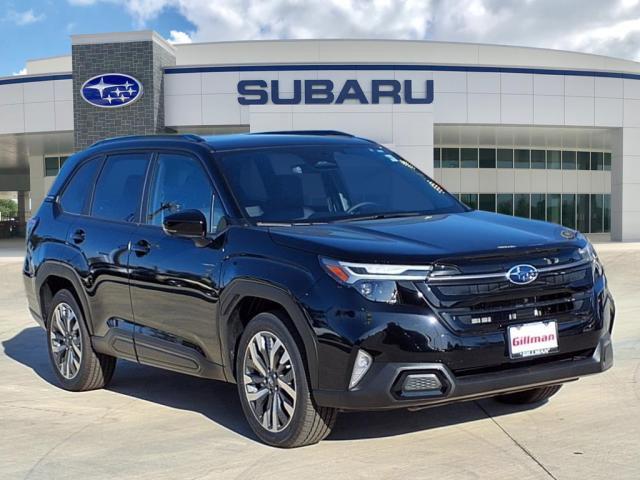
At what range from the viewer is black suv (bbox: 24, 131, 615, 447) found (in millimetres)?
4156

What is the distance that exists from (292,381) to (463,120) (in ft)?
82.2

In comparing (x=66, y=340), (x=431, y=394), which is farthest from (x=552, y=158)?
Result: (x=431, y=394)

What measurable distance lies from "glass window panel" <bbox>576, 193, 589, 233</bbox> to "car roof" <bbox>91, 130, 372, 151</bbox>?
34279 mm

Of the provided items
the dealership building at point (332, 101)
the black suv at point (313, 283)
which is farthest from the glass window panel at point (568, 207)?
the black suv at point (313, 283)

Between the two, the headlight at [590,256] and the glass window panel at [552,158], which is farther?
the glass window panel at [552,158]

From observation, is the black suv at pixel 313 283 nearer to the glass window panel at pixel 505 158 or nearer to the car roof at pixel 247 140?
the car roof at pixel 247 140

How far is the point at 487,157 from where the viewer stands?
3703cm

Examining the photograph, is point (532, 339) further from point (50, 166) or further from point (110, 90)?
point (50, 166)

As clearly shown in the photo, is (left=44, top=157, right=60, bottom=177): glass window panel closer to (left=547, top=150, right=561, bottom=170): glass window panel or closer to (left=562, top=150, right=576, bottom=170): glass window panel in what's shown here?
(left=547, top=150, right=561, bottom=170): glass window panel

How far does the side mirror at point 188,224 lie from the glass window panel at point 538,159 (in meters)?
34.3

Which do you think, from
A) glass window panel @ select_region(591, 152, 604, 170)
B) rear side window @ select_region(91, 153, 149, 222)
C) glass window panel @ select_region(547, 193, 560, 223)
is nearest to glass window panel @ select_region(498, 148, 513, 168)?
glass window panel @ select_region(547, 193, 560, 223)

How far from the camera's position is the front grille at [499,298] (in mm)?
4160

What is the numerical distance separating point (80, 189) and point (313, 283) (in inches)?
129

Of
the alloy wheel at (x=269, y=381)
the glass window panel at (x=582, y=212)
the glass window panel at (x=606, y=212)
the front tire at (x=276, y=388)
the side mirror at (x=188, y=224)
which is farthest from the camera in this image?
the glass window panel at (x=606, y=212)
